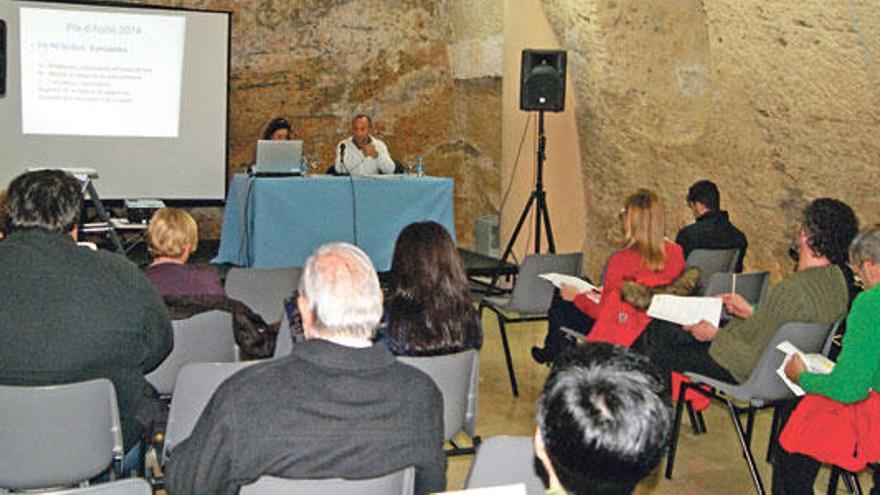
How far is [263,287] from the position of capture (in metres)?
4.73

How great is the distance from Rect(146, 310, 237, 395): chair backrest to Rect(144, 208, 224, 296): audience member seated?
0.89 feet

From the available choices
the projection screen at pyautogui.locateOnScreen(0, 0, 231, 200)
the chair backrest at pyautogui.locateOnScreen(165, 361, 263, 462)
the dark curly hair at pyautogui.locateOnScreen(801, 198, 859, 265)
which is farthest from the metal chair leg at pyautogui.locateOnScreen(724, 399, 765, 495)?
the projection screen at pyautogui.locateOnScreen(0, 0, 231, 200)

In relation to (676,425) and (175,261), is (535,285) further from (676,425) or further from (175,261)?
(175,261)

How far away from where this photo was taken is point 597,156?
8125 millimetres

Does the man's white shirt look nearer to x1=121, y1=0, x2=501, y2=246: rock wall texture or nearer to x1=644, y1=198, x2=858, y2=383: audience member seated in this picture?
x1=121, y1=0, x2=501, y2=246: rock wall texture

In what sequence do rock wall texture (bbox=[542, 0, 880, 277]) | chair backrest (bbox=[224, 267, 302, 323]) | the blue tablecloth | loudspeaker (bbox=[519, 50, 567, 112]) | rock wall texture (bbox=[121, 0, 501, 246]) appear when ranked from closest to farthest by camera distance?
chair backrest (bbox=[224, 267, 302, 323])
rock wall texture (bbox=[542, 0, 880, 277])
the blue tablecloth
loudspeaker (bbox=[519, 50, 567, 112])
rock wall texture (bbox=[121, 0, 501, 246])

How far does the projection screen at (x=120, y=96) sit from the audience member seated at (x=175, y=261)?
473 cm

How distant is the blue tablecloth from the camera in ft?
23.9

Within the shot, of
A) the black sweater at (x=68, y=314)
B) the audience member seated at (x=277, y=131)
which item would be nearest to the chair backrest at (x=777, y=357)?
the black sweater at (x=68, y=314)

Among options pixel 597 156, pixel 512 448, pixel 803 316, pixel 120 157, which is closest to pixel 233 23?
pixel 120 157

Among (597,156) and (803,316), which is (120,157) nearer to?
(597,156)

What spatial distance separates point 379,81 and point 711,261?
526 cm

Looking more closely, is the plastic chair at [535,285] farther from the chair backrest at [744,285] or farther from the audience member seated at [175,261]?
the audience member seated at [175,261]

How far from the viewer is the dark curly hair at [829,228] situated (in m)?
3.79
